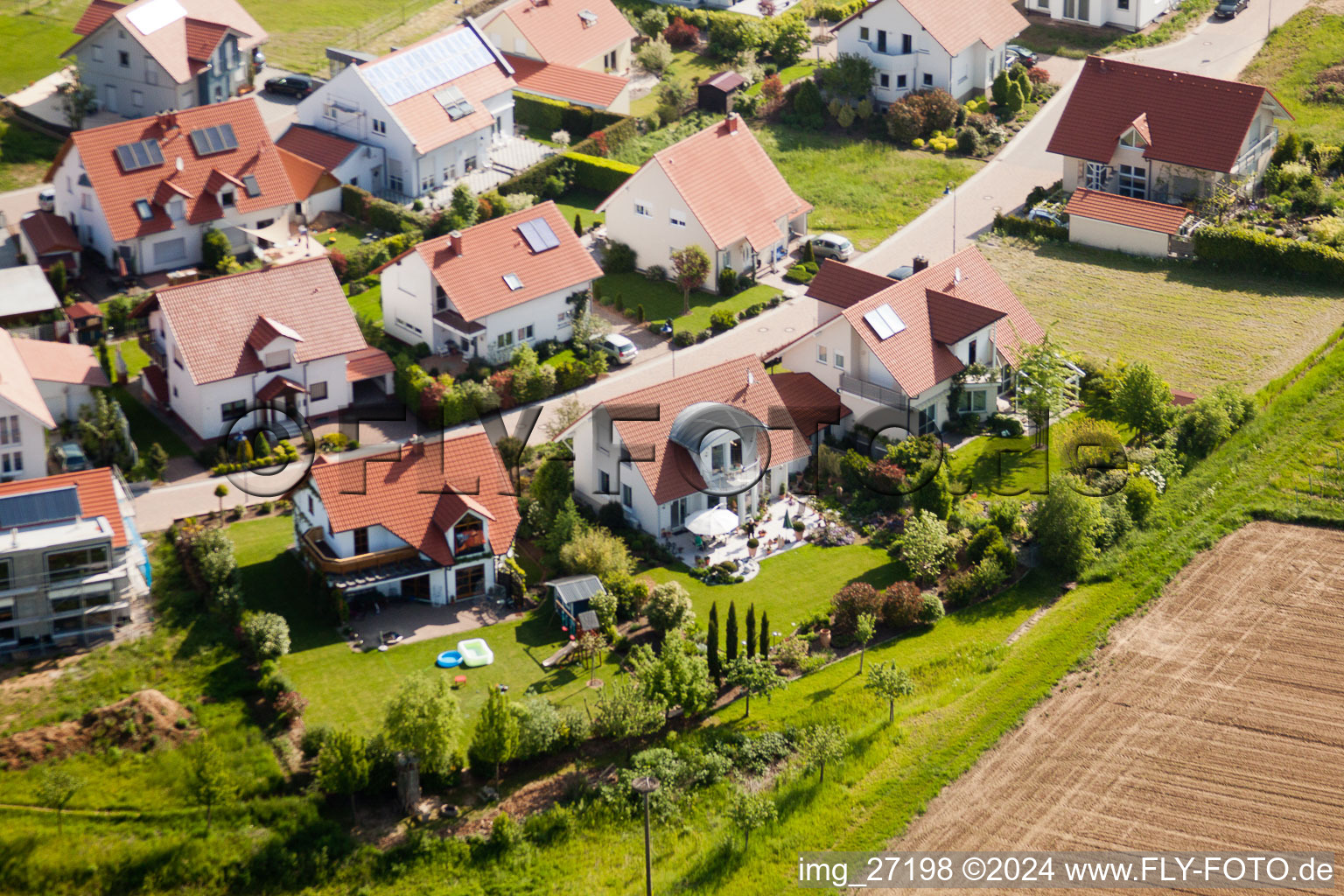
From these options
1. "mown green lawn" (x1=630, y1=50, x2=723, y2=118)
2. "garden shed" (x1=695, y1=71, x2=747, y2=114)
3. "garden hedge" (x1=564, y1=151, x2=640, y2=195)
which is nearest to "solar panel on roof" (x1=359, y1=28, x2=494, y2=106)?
"garden hedge" (x1=564, y1=151, x2=640, y2=195)

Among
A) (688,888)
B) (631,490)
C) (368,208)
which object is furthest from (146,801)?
(368,208)

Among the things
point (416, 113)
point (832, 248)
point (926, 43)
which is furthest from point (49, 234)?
point (926, 43)

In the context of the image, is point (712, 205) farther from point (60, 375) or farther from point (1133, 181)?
point (60, 375)

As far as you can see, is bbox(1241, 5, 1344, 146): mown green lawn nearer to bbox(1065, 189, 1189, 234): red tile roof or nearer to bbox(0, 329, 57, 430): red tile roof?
bbox(1065, 189, 1189, 234): red tile roof

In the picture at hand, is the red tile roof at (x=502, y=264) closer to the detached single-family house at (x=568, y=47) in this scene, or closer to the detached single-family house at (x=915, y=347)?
the detached single-family house at (x=915, y=347)

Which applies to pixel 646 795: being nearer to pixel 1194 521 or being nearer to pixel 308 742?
pixel 308 742
